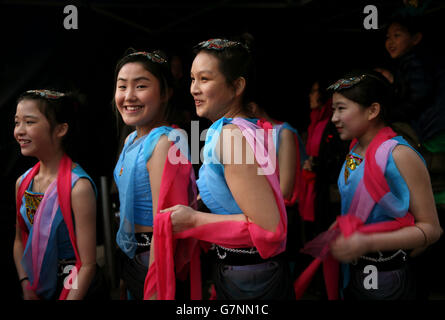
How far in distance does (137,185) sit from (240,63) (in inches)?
20.6

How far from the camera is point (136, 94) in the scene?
1162 millimetres

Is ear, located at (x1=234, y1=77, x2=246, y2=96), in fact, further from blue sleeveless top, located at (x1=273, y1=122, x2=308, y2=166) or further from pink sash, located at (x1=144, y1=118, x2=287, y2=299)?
blue sleeveless top, located at (x1=273, y1=122, x2=308, y2=166)

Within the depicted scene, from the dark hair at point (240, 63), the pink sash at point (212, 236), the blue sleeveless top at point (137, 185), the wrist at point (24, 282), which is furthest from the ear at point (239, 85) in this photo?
the wrist at point (24, 282)

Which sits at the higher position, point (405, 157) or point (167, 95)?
point (167, 95)

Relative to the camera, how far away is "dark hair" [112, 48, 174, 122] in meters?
1.20

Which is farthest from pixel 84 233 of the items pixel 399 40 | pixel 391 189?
pixel 399 40

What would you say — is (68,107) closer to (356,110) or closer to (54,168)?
(54,168)

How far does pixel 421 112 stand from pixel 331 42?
55cm

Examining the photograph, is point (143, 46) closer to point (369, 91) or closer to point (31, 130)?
point (31, 130)

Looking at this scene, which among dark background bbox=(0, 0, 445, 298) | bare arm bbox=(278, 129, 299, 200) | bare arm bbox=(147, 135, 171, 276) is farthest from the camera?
bare arm bbox=(278, 129, 299, 200)

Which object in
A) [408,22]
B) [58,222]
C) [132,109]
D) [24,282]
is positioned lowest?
[24,282]

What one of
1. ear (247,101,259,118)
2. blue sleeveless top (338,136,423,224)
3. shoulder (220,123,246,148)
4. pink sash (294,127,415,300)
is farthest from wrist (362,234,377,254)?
ear (247,101,259,118)

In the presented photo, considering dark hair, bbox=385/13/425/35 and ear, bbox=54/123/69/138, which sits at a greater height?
dark hair, bbox=385/13/425/35

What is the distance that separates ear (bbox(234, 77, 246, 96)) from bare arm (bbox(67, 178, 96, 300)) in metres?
0.61
